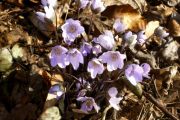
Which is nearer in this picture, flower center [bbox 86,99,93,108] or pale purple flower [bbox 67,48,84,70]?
pale purple flower [bbox 67,48,84,70]

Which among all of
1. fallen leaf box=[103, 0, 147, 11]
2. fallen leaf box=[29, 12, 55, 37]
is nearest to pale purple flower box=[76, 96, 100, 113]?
fallen leaf box=[29, 12, 55, 37]

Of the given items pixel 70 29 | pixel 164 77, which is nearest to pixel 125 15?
pixel 164 77

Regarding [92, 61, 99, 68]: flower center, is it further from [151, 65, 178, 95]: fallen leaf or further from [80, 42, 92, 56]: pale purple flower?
[151, 65, 178, 95]: fallen leaf

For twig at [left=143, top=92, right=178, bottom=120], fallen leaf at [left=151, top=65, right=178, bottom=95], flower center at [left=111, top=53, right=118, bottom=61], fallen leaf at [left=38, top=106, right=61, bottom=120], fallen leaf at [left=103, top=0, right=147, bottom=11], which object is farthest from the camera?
fallen leaf at [left=103, top=0, right=147, bottom=11]

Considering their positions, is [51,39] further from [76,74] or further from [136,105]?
[136,105]

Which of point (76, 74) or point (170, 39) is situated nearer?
point (76, 74)

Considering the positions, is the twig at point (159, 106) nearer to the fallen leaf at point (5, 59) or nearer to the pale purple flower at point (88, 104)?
the pale purple flower at point (88, 104)

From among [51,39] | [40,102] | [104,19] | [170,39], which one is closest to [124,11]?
[104,19]
